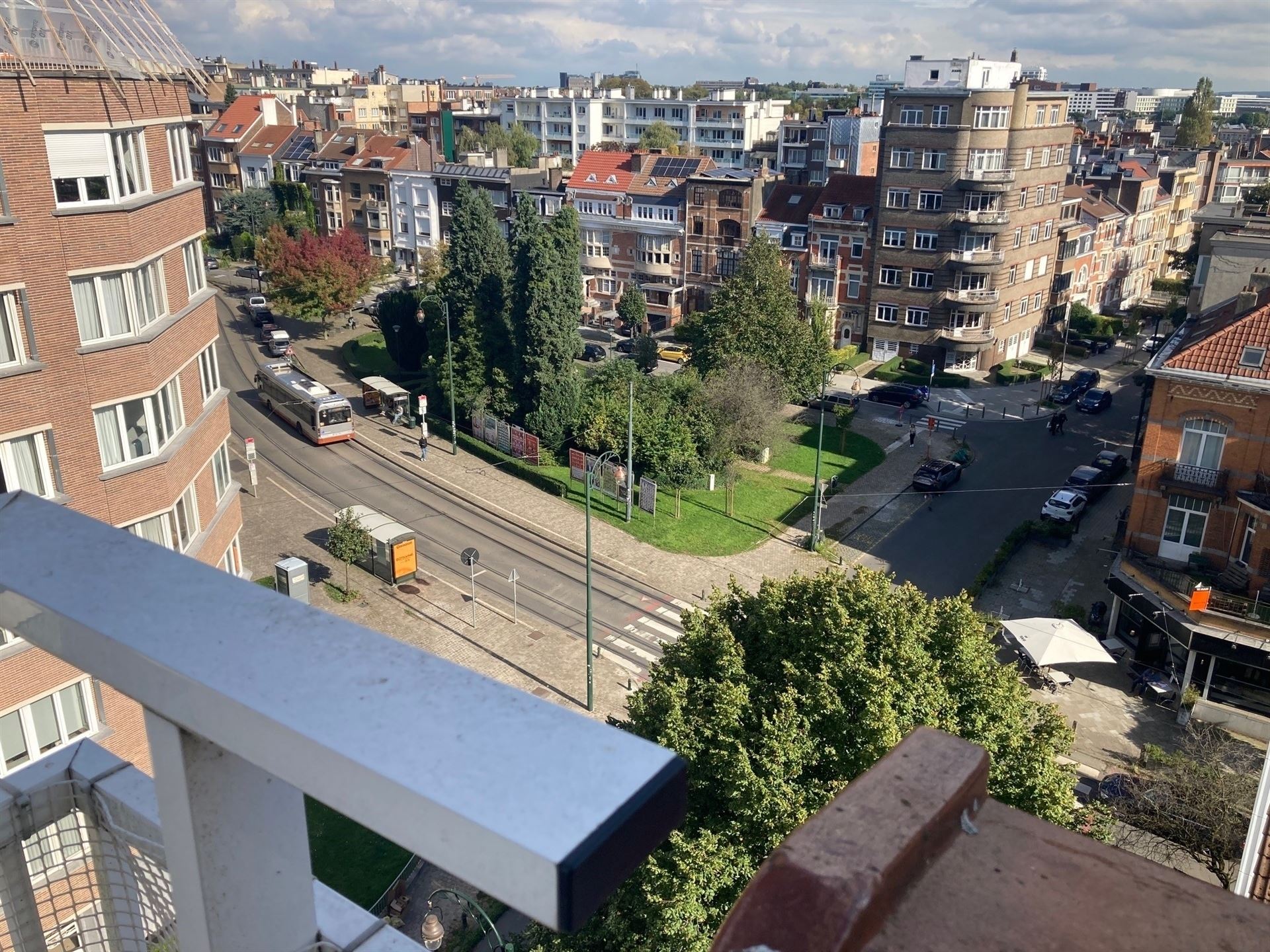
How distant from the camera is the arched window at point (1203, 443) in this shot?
25.5 metres

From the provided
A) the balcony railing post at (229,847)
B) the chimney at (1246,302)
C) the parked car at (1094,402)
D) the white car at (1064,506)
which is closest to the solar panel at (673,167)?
the parked car at (1094,402)

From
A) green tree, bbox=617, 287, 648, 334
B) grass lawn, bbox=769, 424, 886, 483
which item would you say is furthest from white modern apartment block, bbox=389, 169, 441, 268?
grass lawn, bbox=769, 424, 886, 483

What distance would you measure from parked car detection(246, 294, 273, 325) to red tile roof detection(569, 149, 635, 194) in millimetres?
21845

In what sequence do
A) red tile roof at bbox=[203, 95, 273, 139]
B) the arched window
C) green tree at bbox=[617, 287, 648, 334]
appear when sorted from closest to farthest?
the arched window → green tree at bbox=[617, 287, 648, 334] → red tile roof at bbox=[203, 95, 273, 139]

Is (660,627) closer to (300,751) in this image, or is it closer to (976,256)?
(300,751)

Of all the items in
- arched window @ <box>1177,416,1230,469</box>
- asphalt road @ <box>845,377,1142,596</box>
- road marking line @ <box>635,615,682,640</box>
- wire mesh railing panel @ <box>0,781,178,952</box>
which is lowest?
road marking line @ <box>635,615,682,640</box>

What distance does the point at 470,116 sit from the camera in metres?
119

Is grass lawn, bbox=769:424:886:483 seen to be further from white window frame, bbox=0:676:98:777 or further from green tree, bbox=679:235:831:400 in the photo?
white window frame, bbox=0:676:98:777

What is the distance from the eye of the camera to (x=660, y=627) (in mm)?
28500

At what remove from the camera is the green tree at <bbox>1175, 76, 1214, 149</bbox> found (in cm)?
11006

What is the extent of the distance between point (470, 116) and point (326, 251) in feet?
234

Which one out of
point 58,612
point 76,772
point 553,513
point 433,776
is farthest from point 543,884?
point 553,513

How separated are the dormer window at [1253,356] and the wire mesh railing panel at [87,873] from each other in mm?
27845

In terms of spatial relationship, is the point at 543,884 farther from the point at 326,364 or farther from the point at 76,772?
the point at 326,364
